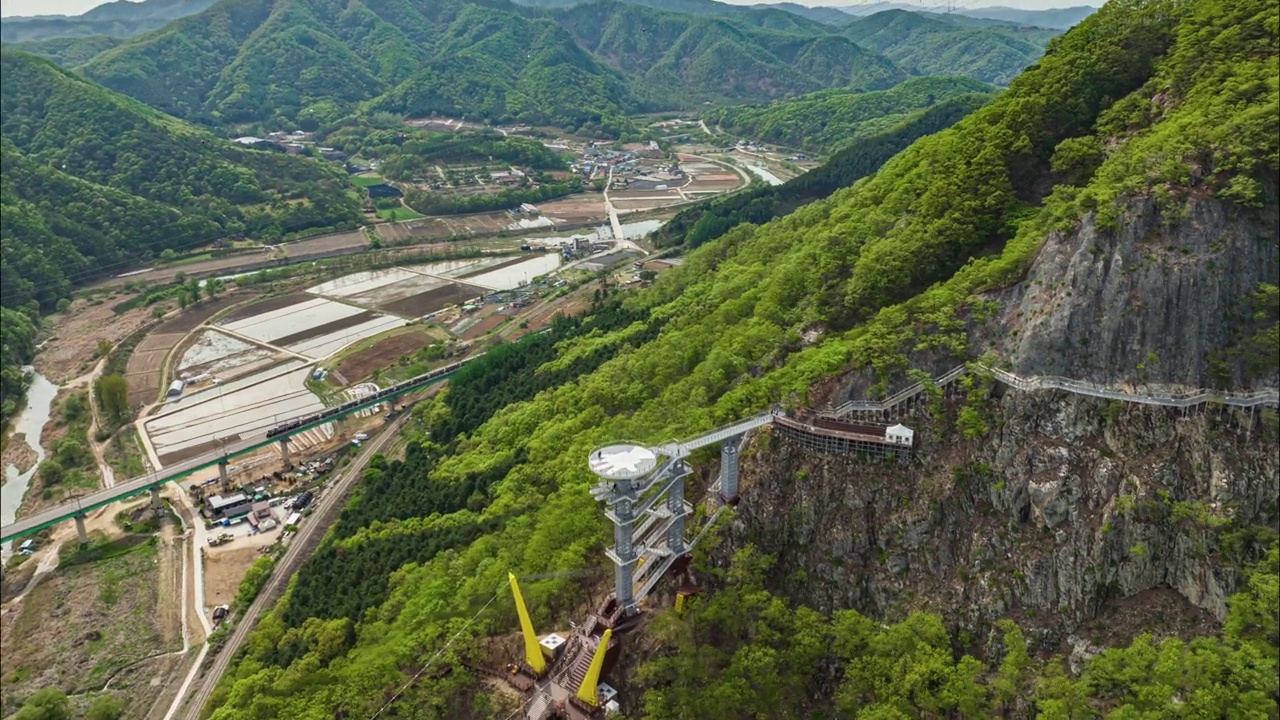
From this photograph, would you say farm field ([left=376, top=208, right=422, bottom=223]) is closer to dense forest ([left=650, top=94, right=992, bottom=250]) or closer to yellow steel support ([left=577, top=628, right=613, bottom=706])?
dense forest ([left=650, top=94, right=992, bottom=250])

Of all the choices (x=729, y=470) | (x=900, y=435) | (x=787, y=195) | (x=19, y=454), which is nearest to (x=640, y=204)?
(x=787, y=195)

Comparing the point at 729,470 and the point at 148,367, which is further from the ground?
the point at 148,367

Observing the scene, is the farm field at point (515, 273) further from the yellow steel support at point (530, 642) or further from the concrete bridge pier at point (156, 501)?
the yellow steel support at point (530, 642)

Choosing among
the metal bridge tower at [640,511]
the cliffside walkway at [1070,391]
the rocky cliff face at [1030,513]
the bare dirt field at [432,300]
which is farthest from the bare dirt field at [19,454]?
the cliffside walkway at [1070,391]

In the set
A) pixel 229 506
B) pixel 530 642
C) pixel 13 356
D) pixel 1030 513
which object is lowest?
pixel 229 506

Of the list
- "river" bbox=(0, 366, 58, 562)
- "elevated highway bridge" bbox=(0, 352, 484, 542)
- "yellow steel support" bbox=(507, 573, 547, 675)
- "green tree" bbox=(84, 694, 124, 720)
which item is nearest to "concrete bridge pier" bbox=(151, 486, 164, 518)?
"elevated highway bridge" bbox=(0, 352, 484, 542)

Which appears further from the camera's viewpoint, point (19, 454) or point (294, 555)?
point (19, 454)

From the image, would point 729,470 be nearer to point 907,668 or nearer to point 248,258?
point 907,668
